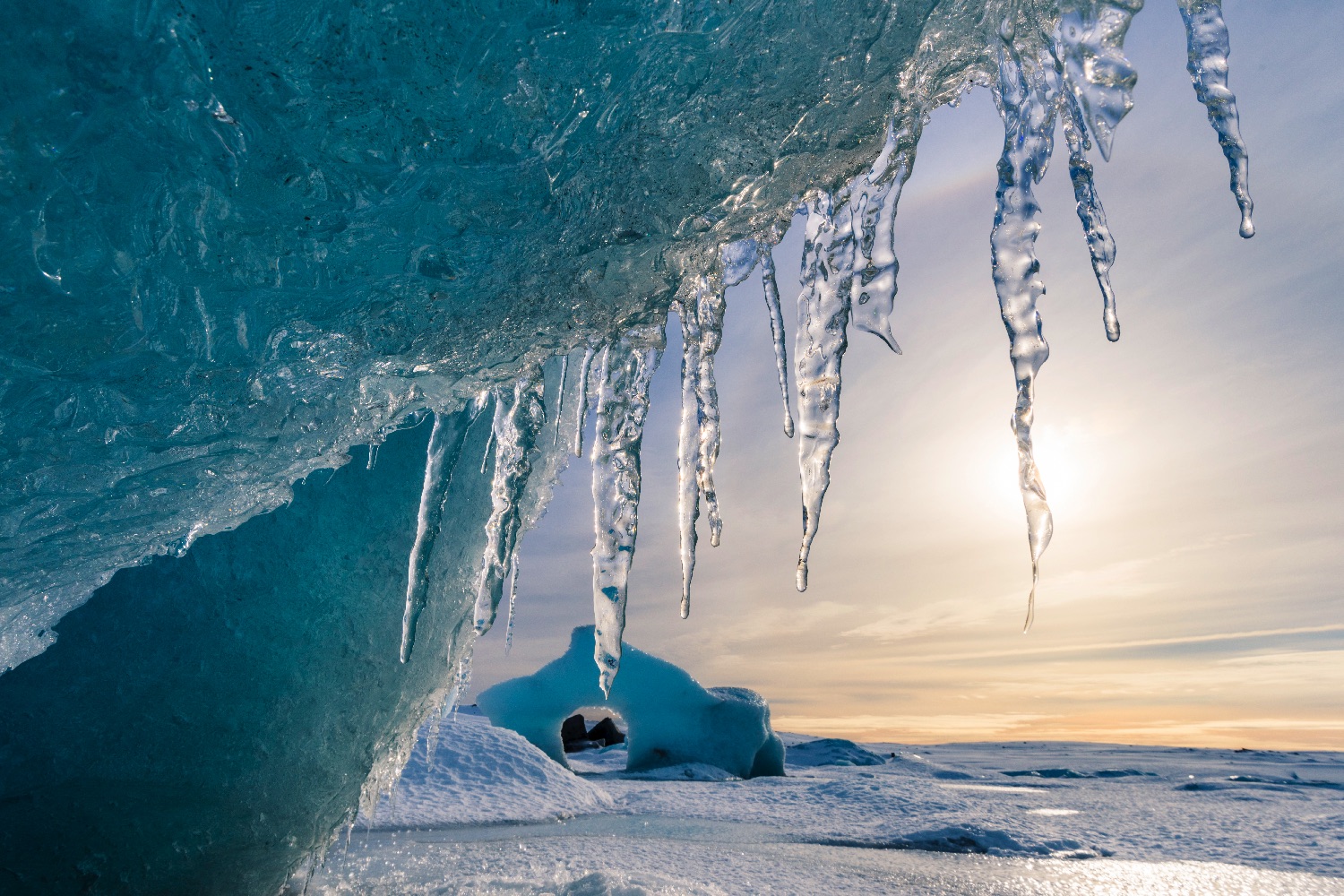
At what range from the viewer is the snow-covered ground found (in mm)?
3178

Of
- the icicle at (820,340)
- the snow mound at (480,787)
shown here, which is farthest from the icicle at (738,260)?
the snow mound at (480,787)

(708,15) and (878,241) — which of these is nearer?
(708,15)

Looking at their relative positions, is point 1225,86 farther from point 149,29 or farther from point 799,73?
point 149,29

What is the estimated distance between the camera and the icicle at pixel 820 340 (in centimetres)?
171

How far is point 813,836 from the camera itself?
182 inches

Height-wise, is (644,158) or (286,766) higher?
(644,158)

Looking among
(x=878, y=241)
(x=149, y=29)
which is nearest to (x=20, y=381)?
(x=149, y=29)

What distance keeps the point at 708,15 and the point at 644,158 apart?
274 mm

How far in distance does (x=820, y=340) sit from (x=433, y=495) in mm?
1093

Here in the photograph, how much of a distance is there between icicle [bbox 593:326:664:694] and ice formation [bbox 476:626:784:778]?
827cm

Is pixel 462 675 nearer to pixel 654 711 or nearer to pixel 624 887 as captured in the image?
pixel 624 887

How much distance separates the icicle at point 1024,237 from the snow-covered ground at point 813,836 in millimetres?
1905

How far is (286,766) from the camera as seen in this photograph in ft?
8.25

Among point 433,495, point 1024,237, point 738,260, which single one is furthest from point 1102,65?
point 433,495
